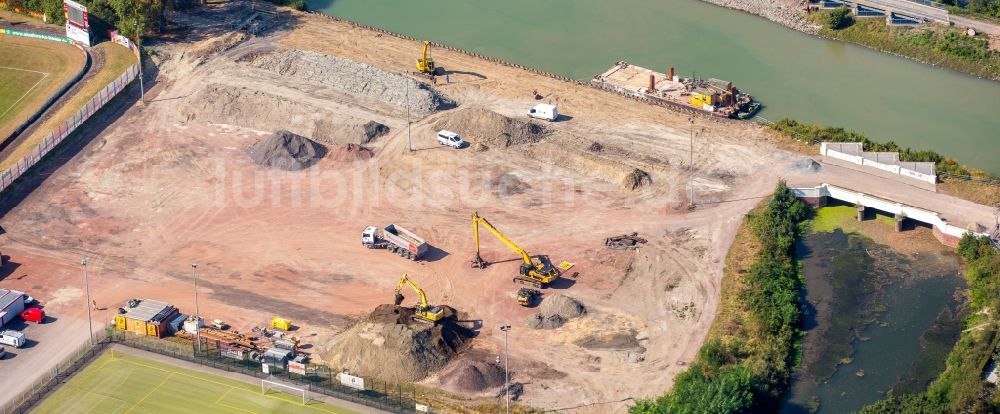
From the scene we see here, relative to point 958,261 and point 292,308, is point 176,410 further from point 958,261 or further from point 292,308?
point 958,261

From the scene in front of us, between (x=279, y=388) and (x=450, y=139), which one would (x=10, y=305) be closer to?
(x=279, y=388)

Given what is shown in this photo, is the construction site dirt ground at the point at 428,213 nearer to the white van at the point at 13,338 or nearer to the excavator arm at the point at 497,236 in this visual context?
the excavator arm at the point at 497,236

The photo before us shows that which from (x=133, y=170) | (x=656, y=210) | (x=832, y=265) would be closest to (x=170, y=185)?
(x=133, y=170)

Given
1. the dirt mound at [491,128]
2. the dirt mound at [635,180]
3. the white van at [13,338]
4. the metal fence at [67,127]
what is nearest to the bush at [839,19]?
the dirt mound at [491,128]

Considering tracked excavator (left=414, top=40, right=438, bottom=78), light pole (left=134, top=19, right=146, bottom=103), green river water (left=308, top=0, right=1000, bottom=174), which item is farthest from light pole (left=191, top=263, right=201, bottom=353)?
green river water (left=308, top=0, right=1000, bottom=174)

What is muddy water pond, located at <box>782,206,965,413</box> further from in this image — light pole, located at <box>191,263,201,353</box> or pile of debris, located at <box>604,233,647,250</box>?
light pole, located at <box>191,263,201,353</box>
